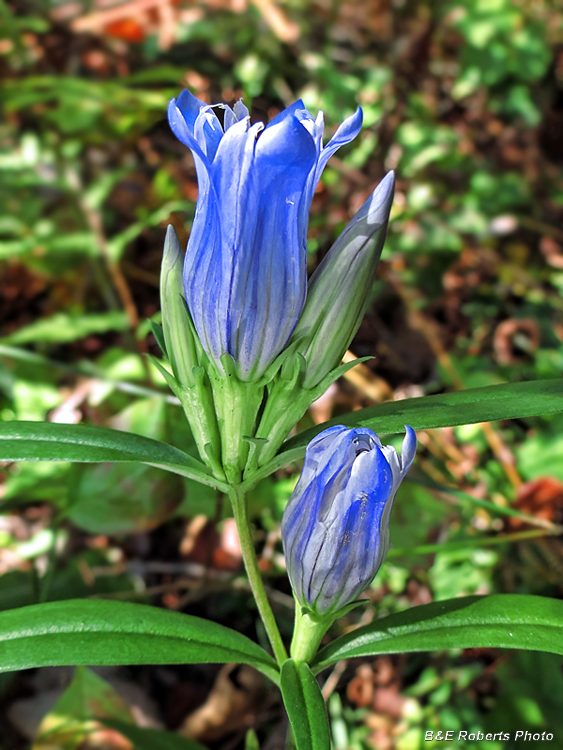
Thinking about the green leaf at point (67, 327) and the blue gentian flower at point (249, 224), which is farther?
the green leaf at point (67, 327)

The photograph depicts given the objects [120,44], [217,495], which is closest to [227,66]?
[120,44]

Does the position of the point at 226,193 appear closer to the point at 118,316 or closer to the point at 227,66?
the point at 118,316

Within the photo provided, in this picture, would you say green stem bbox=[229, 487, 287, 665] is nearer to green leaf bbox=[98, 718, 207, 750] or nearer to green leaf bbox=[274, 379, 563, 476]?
green leaf bbox=[274, 379, 563, 476]

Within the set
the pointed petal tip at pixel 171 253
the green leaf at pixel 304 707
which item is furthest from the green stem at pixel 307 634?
the pointed petal tip at pixel 171 253

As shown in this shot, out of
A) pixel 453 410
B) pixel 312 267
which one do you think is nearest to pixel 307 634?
pixel 453 410

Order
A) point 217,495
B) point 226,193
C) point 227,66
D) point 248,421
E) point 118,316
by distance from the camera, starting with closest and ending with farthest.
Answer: point 226,193
point 248,421
point 217,495
point 118,316
point 227,66

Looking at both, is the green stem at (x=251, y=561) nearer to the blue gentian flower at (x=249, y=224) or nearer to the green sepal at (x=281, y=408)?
the green sepal at (x=281, y=408)
